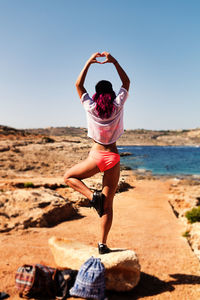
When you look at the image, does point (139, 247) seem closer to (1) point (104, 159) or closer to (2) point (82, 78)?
(1) point (104, 159)

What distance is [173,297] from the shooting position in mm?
3596

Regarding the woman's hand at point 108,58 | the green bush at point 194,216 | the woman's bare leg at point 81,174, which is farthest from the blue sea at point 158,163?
the green bush at point 194,216

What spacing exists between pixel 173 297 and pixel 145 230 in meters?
3.06

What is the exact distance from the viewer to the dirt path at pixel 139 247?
3.81m

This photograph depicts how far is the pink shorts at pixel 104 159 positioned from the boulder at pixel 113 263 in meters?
1.35

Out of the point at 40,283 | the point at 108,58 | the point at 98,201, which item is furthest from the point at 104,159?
the point at 40,283

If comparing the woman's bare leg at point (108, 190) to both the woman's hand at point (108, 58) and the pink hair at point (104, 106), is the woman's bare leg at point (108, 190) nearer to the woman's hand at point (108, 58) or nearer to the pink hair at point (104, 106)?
the pink hair at point (104, 106)

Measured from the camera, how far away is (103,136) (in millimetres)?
3516

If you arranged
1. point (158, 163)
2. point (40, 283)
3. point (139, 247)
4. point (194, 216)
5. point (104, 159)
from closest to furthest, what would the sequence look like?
point (40, 283), point (104, 159), point (139, 247), point (194, 216), point (158, 163)

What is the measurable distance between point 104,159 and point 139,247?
115 inches

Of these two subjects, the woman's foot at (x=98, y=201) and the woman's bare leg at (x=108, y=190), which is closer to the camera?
the woman's foot at (x=98, y=201)

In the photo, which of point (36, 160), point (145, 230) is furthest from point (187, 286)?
point (36, 160)

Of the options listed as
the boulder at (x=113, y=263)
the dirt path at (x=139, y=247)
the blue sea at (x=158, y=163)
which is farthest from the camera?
the blue sea at (x=158, y=163)

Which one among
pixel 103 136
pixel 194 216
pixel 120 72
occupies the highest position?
pixel 120 72
